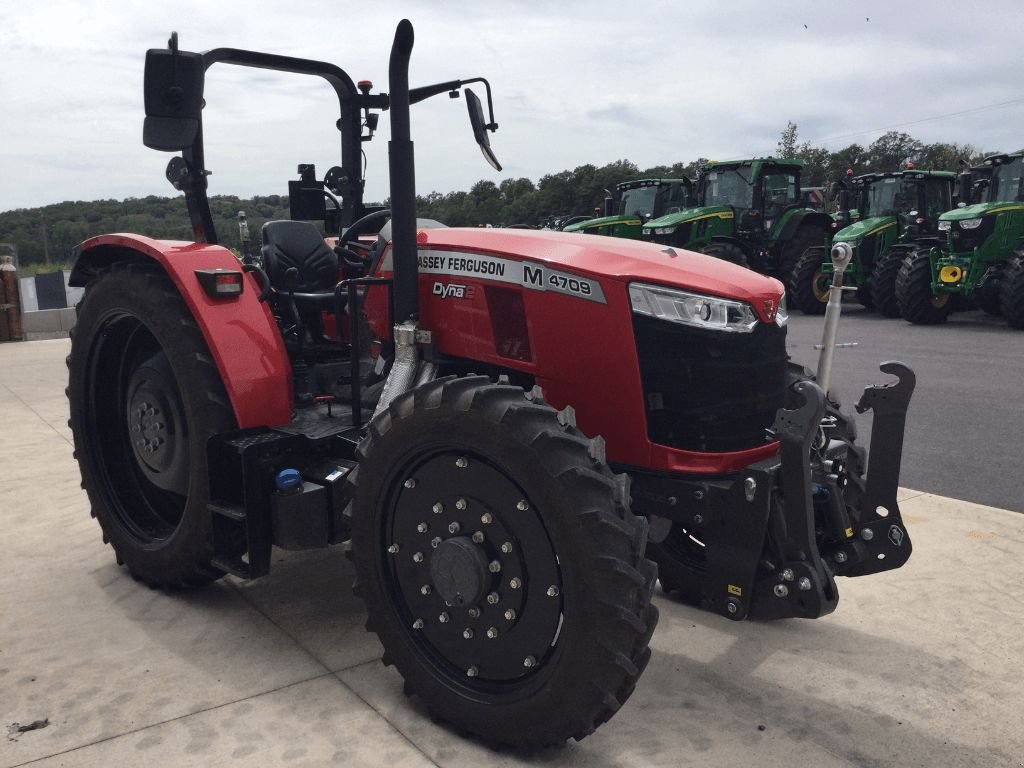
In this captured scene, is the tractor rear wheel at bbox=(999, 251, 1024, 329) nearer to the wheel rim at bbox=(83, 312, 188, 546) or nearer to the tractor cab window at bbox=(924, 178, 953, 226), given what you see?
the tractor cab window at bbox=(924, 178, 953, 226)

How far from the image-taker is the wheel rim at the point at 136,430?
3441 mm

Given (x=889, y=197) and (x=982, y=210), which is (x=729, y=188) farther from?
(x=982, y=210)

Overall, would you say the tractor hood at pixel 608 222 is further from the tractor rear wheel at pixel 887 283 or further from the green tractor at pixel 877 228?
the tractor rear wheel at pixel 887 283

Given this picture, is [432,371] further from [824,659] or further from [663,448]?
[824,659]

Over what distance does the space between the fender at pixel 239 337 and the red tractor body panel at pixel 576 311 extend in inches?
27.1

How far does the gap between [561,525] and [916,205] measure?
15.5 meters

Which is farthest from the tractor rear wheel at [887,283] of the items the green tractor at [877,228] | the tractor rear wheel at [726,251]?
the tractor rear wheel at [726,251]

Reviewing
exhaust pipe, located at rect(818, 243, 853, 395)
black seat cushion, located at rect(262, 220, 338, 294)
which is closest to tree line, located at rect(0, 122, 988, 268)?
black seat cushion, located at rect(262, 220, 338, 294)

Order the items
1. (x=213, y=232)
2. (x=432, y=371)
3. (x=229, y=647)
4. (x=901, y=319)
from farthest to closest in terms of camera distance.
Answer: (x=901, y=319), (x=213, y=232), (x=229, y=647), (x=432, y=371)

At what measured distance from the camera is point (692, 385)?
2.61 metres

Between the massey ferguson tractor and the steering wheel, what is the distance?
0.02 meters

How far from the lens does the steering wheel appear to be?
3453mm

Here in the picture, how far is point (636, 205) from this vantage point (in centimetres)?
1875

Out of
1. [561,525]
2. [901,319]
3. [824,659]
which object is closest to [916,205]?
[901,319]
